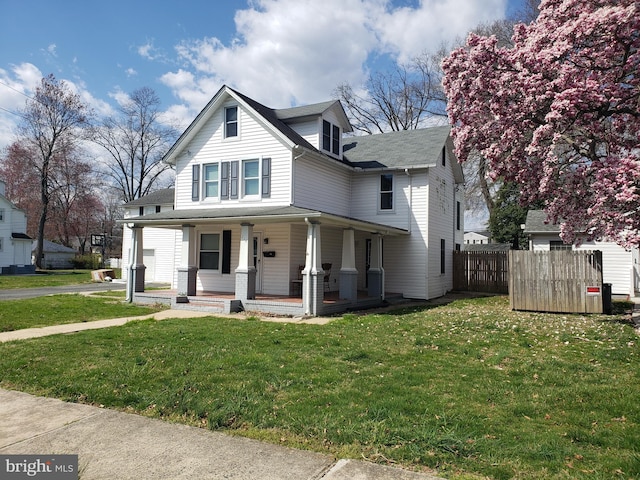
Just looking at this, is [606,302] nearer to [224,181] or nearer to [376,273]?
[376,273]

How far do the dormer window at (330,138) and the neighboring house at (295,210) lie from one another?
0.04 metres

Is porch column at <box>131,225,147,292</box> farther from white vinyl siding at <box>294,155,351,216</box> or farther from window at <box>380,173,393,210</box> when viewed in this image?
window at <box>380,173,393,210</box>

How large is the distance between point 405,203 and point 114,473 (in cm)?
1602

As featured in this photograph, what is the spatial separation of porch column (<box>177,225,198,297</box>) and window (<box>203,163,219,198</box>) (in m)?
1.60

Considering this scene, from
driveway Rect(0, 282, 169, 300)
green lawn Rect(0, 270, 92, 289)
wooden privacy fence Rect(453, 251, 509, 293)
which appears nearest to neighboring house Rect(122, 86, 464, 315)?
wooden privacy fence Rect(453, 251, 509, 293)

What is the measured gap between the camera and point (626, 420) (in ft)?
15.0

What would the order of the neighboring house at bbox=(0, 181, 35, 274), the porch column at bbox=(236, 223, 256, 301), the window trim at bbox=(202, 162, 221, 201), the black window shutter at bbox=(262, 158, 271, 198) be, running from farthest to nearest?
the neighboring house at bbox=(0, 181, 35, 274)
the window trim at bbox=(202, 162, 221, 201)
the black window shutter at bbox=(262, 158, 271, 198)
the porch column at bbox=(236, 223, 256, 301)

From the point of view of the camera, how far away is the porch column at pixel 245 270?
14.0 metres

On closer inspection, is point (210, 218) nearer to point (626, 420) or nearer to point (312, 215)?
point (312, 215)

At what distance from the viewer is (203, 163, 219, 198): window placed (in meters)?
16.9

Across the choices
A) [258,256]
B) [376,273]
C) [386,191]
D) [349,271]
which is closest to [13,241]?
[258,256]

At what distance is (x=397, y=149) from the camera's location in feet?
64.0

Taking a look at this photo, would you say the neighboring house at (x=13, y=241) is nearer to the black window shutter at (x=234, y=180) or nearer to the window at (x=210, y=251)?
the window at (x=210, y=251)

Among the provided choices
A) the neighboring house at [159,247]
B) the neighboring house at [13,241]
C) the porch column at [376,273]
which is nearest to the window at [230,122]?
the porch column at [376,273]
